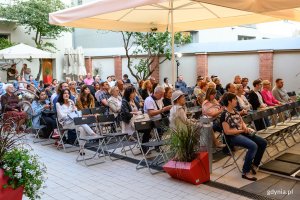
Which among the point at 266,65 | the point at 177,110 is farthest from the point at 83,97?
the point at 266,65

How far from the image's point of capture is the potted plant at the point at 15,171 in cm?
392

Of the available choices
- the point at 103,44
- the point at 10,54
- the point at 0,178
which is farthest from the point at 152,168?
the point at 103,44

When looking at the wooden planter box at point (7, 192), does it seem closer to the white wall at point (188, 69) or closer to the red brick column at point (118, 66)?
the white wall at point (188, 69)

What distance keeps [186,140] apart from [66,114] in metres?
3.48

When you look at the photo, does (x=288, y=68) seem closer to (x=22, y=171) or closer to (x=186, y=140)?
(x=186, y=140)

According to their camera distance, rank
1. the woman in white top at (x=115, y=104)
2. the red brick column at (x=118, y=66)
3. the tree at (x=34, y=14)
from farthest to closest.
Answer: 1. the red brick column at (x=118, y=66)
2. the tree at (x=34, y=14)
3. the woman in white top at (x=115, y=104)

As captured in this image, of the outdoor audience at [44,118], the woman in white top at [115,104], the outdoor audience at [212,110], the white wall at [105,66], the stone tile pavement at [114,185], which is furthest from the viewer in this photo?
the white wall at [105,66]

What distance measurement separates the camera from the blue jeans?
5.84 meters

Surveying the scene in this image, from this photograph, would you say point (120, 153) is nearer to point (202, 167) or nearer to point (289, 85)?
point (202, 167)

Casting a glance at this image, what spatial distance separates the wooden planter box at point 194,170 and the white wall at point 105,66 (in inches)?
676

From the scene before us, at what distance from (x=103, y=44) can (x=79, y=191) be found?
2050 cm

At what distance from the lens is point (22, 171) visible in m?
3.99

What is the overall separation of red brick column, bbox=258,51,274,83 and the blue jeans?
10062 millimetres

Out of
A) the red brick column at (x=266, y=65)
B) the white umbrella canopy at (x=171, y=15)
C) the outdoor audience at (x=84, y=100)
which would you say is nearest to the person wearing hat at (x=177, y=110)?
the white umbrella canopy at (x=171, y=15)
